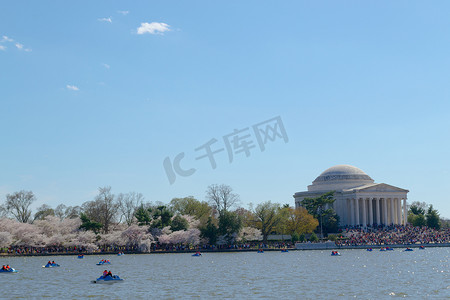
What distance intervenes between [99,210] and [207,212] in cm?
2358

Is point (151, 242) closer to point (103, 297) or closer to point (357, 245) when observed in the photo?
point (357, 245)

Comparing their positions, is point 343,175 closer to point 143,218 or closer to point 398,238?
point 398,238

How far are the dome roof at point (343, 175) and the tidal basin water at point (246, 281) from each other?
91.5m

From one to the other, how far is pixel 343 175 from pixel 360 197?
37.4ft

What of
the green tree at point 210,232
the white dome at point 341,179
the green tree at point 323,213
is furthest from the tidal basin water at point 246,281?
the white dome at point 341,179

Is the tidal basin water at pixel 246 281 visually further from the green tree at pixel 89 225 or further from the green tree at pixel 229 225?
the green tree at pixel 89 225

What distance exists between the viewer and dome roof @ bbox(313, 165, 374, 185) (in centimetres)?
17238

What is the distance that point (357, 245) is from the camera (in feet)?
394

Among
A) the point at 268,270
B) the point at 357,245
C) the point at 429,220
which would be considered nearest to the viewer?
the point at 268,270

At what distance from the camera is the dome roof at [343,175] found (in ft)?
566

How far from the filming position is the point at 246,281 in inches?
2307

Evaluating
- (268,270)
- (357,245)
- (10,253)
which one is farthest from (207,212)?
(268,270)

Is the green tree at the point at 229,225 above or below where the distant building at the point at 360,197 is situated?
below

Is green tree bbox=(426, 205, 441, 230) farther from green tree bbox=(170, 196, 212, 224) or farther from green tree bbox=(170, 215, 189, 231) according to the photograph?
green tree bbox=(170, 215, 189, 231)
